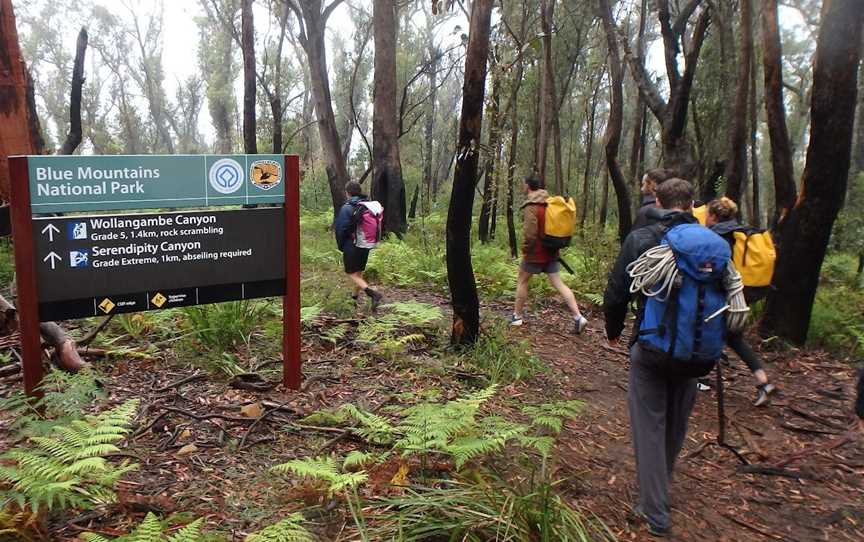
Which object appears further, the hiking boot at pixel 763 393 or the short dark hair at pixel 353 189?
the short dark hair at pixel 353 189

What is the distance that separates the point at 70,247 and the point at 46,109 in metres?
56.8

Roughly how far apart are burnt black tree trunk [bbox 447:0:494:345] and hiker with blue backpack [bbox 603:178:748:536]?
2.29 meters

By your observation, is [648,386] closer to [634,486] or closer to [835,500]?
[634,486]

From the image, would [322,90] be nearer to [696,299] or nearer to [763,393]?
[763,393]

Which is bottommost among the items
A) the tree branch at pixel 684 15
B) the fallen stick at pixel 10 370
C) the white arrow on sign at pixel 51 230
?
the fallen stick at pixel 10 370

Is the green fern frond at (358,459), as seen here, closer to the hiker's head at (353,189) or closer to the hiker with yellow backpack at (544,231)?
the hiker with yellow backpack at (544,231)

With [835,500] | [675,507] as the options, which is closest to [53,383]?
[675,507]

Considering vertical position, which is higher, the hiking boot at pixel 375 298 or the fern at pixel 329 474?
the hiking boot at pixel 375 298

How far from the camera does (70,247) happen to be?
13.0ft

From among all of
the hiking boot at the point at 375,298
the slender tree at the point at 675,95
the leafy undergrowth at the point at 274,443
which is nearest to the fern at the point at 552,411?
the leafy undergrowth at the point at 274,443

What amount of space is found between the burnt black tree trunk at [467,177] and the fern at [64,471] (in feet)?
11.3

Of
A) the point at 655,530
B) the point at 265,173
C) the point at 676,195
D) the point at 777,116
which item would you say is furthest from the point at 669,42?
the point at 655,530

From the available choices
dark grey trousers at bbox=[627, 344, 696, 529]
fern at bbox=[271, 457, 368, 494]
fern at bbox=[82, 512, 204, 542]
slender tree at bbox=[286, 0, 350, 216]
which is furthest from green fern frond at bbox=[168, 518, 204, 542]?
slender tree at bbox=[286, 0, 350, 216]

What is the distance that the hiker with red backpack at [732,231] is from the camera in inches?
215
